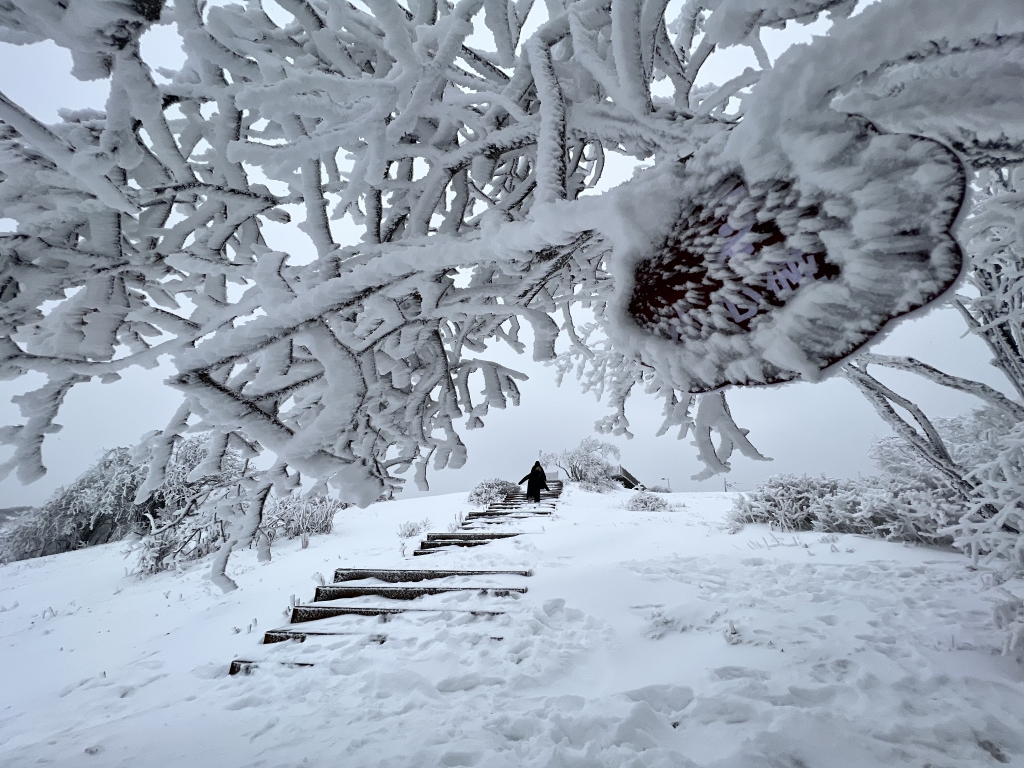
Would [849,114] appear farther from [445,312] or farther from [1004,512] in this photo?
[1004,512]

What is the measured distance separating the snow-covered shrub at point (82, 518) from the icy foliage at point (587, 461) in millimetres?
11756

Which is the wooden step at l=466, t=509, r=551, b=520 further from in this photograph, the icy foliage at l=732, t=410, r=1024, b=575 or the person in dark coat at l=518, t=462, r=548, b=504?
the icy foliage at l=732, t=410, r=1024, b=575

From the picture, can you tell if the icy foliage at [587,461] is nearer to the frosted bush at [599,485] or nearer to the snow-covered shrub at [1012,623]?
the frosted bush at [599,485]

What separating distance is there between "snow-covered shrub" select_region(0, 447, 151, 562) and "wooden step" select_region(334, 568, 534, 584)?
30.4ft

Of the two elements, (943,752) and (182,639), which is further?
(182,639)

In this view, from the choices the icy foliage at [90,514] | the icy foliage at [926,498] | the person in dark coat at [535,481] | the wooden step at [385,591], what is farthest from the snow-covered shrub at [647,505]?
the icy foliage at [90,514]

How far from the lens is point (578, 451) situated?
54.0 feet

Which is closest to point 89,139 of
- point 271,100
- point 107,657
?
point 271,100

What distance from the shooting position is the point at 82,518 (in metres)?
10.1

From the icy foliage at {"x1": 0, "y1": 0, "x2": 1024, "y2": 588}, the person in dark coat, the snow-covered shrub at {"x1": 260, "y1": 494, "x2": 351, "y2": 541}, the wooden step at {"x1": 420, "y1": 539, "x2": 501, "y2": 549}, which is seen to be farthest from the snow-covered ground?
the person in dark coat

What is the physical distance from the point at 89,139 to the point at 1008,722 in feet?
12.8

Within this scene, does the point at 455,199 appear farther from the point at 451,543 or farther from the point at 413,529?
the point at 413,529

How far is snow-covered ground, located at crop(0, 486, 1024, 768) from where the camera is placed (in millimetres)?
1658

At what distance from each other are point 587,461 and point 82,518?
1399 cm
